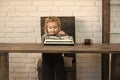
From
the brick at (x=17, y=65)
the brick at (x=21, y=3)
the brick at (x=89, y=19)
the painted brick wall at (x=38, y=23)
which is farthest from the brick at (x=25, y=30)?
the brick at (x=89, y=19)

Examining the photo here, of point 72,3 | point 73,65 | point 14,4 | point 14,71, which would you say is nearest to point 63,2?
point 72,3

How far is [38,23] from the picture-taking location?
9.89 ft

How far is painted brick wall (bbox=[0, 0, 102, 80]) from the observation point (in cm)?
298

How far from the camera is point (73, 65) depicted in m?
2.63

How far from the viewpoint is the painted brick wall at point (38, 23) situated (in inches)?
117

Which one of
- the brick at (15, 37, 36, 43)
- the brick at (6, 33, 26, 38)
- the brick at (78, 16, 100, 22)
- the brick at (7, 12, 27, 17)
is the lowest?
the brick at (15, 37, 36, 43)

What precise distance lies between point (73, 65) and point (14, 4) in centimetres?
101

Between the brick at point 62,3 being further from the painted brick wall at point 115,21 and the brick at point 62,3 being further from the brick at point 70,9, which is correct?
the painted brick wall at point 115,21

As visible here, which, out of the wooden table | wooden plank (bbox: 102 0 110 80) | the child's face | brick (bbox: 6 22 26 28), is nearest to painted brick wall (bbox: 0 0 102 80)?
brick (bbox: 6 22 26 28)

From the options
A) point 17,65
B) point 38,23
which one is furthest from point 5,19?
point 17,65

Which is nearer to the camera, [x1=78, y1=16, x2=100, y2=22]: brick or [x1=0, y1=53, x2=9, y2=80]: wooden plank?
[x1=0, y1=53, x2=9, y2=80]: wooden plank

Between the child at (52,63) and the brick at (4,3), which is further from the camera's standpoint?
the brick at (4,3)

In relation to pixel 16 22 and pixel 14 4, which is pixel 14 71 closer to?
pixel 16 22

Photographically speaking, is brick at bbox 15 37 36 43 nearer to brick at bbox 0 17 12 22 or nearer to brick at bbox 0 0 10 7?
brick at bbox 0 17 12 22
